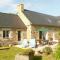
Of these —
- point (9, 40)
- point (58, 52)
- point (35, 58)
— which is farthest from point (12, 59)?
point (9, 40)

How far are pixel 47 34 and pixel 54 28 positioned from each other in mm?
2230

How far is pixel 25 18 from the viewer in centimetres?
3919

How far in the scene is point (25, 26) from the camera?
38.6 meters

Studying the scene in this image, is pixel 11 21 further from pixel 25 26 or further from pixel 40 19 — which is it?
pixel 40 19

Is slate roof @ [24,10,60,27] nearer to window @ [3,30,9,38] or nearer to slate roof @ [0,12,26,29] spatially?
slate roof @ [0,12,26,29]

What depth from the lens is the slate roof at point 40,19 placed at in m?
39.2

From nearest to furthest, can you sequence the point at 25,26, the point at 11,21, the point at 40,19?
the point at 11,21 → the point at 25,26 → the point at 40,19

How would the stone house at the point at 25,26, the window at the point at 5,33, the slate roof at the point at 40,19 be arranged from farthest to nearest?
the slate roof at the point at 40,19, the stone house at the point at 25,26, the window at the point at 5,33

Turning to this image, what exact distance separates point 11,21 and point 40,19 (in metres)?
6.40

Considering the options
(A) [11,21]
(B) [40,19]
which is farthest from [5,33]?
(B) [40,19]

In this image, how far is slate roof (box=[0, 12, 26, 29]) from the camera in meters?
35.7

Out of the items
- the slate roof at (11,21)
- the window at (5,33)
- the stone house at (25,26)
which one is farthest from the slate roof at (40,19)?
the window at (5,33)

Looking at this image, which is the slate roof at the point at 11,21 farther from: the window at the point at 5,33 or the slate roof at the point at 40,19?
the slate roof at the point at 40,19

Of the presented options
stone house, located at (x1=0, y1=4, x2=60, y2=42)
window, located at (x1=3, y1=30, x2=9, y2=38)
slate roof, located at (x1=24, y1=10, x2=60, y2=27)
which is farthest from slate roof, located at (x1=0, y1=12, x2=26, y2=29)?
slate roof, located at (x1=24, y1=10, x2=60, y2=27)
